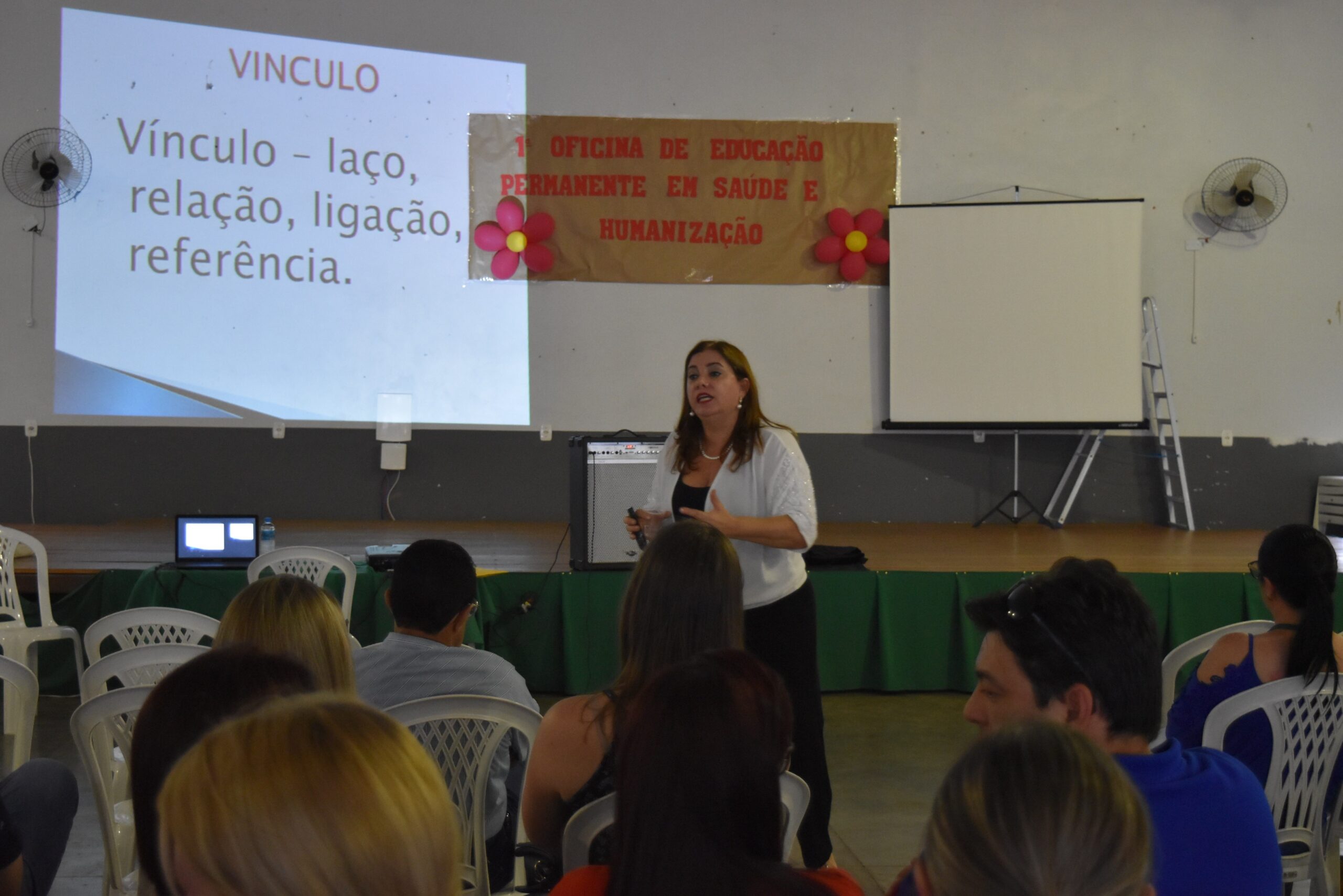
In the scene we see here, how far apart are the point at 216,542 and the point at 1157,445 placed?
565 cm

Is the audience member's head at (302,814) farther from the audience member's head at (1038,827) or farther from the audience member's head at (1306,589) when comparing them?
the audience member's head at (1306,589)

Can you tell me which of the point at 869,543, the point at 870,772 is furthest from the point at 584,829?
the point at 869,543

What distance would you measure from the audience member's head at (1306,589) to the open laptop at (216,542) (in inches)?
141

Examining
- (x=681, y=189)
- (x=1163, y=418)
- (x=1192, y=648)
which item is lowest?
(x=1192, y=648)

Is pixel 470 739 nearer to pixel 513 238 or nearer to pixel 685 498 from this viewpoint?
pixel 685 498

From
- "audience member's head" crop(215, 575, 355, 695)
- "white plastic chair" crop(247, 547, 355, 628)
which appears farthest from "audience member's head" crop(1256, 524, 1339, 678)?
"white plastic chair" crop(247, 547, 355, 628)

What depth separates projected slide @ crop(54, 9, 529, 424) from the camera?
241 inches

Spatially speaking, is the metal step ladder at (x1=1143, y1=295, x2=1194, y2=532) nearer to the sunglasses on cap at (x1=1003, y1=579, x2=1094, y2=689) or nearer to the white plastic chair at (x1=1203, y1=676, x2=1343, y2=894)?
the white plastic chair at (x1=1203, y1=676, x2=1343, y2=894)

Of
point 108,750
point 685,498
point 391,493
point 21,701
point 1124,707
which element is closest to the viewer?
point 1124,707

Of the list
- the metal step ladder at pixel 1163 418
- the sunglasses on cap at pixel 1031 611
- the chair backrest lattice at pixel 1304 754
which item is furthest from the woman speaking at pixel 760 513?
the metal step ladder at pixel 1163 418

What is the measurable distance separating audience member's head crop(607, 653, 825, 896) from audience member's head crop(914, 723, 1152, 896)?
0.16 m

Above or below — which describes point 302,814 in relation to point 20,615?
above

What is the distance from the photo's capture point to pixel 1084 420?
642cm

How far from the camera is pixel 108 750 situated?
1931mm
